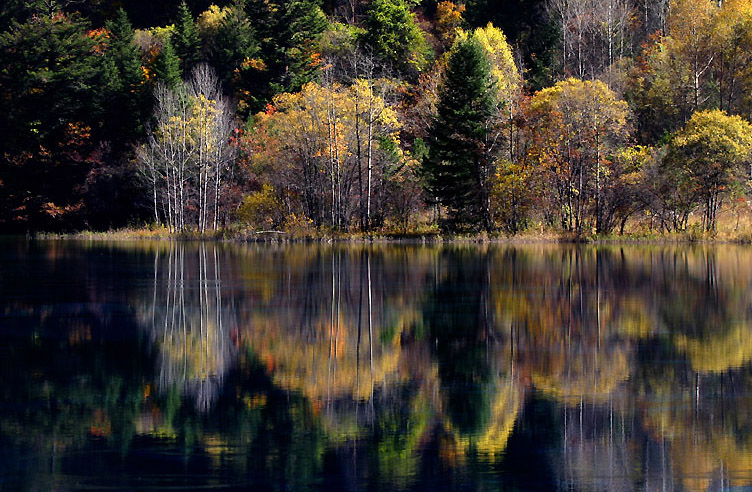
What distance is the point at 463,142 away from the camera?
61.8 m

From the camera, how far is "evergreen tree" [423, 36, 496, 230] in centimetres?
6150

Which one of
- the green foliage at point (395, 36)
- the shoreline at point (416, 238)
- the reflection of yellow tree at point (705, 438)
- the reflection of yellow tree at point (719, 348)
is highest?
the green foliage at point (395, 36)

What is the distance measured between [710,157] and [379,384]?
4677 cm

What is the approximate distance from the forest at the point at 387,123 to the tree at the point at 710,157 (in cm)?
11

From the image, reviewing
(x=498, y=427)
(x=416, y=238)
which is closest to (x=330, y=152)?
(x=416, y=238)

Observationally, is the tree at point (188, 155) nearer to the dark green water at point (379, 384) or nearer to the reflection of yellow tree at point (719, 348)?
the dark green water at point (379, 384)

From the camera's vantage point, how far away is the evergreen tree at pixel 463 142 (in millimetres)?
61500

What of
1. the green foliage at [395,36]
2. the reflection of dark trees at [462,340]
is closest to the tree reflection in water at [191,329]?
the reflection of dark trees at [462,340]

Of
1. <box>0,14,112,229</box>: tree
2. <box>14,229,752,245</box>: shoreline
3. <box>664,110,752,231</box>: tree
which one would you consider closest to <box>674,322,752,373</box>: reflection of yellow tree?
<box>14,229,752,245</box>: shoreline

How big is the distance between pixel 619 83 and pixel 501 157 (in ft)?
53.0

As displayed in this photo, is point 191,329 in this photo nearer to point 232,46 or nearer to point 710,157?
point 710,157

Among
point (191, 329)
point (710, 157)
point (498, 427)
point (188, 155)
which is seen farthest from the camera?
point (188, 155)

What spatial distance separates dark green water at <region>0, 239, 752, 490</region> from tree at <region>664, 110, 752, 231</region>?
84.9 ft

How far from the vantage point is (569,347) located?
795 inches
